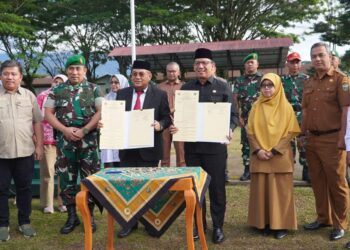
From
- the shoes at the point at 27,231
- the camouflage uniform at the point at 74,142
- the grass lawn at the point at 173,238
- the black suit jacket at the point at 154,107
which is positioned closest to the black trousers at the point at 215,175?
the grass lawn at the point at 173,238

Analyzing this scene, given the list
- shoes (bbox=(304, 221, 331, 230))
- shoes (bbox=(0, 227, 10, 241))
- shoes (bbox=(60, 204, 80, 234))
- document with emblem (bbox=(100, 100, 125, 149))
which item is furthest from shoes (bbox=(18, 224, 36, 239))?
shoes (bbox=(304, 221, 331, 230))

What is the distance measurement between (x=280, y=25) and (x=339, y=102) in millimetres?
17916

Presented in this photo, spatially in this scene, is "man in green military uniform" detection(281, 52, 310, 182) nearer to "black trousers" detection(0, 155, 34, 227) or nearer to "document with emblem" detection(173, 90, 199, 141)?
"document with emblem" detection(173, 90, 199, 141)

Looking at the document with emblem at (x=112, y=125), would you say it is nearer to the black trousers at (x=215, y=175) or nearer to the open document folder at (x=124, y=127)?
the open document folder at (x=124, y=127)

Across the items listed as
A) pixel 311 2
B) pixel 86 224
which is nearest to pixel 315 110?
pixel 86 224

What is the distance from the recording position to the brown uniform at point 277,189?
441cm

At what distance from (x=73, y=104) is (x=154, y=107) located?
92 cm

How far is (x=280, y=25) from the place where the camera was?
69.3ft

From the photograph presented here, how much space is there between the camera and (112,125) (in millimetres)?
4102

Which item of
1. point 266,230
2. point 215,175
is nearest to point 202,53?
point 215,175

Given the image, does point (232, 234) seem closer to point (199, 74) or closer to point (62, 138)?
point (199, 74)

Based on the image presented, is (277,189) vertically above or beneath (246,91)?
beneath

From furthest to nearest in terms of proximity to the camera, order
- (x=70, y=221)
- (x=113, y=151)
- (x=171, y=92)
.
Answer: (x=171, y=92) → (x=113, y=151) → (x=70, y=221)

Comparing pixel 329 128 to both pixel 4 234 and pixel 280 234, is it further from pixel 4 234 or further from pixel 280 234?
pixel 4 234
